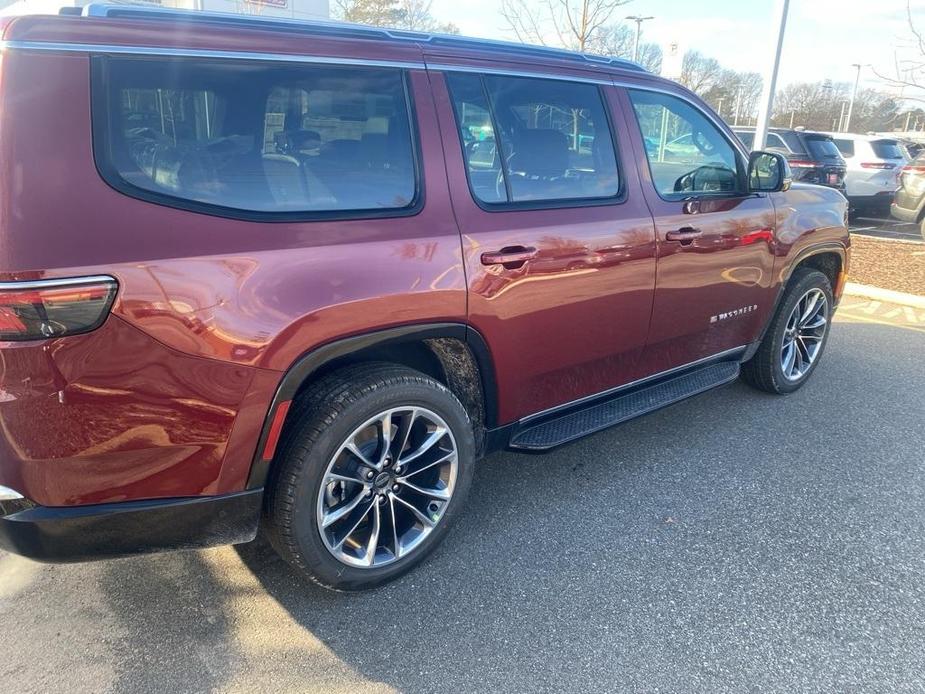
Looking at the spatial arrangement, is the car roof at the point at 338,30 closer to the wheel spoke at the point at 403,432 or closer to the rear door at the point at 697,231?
the rear door at the point at 697,231

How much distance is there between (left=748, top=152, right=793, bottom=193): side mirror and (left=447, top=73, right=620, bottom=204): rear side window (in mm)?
1069

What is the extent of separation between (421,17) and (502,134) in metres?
18.1

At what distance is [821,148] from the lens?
12625mm

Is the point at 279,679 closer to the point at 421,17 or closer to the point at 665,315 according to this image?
the point at 665,315

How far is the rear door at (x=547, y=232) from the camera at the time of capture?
106 inches

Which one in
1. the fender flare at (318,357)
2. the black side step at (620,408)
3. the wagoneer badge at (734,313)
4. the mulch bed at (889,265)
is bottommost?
the mulch bed at (889,265)

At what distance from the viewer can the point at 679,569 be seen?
2822 mm

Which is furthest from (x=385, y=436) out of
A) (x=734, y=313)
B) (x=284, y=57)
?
(x=734, y=313)

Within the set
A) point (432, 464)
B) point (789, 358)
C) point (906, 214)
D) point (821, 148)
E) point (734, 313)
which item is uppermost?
point (821, 148)

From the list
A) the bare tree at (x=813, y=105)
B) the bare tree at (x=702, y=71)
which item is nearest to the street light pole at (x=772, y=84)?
the bare tree at (x=702, y=71)

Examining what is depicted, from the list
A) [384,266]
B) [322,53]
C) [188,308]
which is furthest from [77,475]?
[322,53]

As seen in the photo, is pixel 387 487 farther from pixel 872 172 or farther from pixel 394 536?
pixel 872 172

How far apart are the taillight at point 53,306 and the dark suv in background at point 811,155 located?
41.3ft

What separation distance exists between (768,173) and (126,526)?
3531 mm
